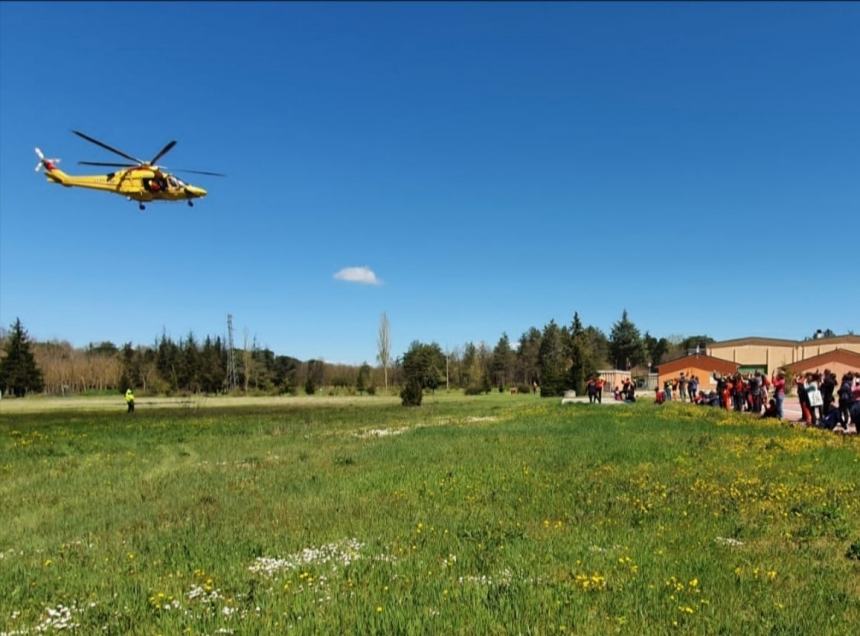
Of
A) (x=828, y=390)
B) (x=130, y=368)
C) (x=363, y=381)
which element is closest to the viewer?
(x=828, y=390)

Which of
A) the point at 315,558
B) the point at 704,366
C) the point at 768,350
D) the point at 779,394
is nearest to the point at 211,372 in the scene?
the point at 704,366

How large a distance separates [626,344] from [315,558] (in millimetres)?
134507

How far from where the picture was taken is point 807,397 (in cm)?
2358

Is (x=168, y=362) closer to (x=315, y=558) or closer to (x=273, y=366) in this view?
(x=273, y=366)

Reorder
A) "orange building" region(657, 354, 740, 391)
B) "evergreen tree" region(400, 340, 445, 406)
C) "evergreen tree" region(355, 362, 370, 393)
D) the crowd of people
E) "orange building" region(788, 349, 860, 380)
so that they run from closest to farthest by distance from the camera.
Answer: the crowd of people → "orange building" region(788, 349, 860, 380) → "orange building" region(657, 354, 740, 391) → "evergreen tree" region(355, 362, 370, 393) → "evergreen tree" region(400, 340, 445, 406)

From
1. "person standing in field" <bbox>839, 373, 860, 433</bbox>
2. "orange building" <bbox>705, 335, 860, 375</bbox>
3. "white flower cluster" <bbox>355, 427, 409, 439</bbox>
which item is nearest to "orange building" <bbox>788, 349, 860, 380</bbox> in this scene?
"orange building" <bbox>705, 335, 860, 375</bbox>

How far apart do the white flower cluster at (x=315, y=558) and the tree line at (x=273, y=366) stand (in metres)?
79.1

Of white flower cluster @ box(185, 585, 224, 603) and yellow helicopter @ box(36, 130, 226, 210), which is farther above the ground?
yellow helicopter @ box(36, 130, 226, 210)

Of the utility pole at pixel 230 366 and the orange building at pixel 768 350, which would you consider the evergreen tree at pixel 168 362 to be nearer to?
the utility pole at pixel 230 366

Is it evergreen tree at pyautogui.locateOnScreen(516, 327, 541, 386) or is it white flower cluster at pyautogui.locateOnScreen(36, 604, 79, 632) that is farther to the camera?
evergreen tree at pyautogui.locateOnScreen(516, 327, 541, 386)

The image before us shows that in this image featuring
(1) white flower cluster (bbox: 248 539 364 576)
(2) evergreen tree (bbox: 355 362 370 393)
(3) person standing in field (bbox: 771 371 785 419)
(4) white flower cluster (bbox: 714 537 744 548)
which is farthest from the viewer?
(2) evergreen tree (bbox: 355 362 370 393)

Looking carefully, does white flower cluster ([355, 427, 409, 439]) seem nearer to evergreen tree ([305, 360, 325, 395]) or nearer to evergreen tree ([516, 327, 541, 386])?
evergreen tree ([516, 327, 541, 386])

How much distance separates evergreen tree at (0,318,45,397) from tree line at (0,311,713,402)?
0.42ft

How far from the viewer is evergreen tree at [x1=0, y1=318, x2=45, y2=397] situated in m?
96.1
